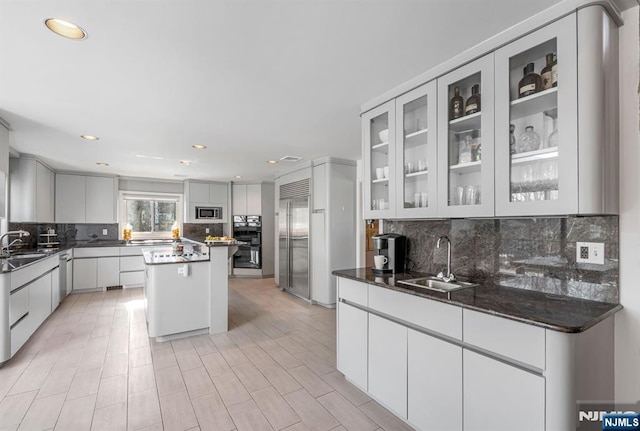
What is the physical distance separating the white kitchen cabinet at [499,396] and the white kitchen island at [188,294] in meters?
2.91

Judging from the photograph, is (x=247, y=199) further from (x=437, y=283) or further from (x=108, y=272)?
(x=437, y=283)

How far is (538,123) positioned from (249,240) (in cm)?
637

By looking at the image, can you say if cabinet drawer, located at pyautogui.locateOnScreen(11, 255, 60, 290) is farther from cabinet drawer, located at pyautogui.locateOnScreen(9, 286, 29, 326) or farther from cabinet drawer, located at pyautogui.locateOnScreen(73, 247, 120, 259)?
cabinet drawer, located at pyautogui.locateOnScreen(73, 247, 120, 259)

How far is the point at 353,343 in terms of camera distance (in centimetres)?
239

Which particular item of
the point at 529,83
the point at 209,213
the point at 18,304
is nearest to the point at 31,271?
the point at 18,304

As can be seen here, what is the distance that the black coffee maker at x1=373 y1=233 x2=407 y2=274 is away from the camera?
249 cm

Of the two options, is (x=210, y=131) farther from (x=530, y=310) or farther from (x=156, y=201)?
(x=156, y=201)

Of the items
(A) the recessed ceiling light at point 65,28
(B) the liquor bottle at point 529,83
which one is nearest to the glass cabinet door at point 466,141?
(B) the liquor bottle at point 529,83

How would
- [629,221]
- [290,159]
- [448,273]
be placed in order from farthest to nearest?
1. [290,159]
2. [448,273]
3. [629,221]

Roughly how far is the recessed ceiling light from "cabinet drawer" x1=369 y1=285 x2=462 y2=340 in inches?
93.3

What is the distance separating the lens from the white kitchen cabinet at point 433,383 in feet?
5.35

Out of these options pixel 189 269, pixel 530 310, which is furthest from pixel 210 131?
pixel 530 310

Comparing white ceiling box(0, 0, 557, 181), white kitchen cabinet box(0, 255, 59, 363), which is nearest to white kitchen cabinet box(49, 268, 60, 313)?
white kitchen cabinet box(0, 255, 59, 363)

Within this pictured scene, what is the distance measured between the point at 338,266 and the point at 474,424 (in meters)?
3.29
